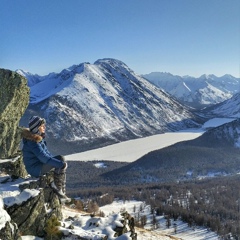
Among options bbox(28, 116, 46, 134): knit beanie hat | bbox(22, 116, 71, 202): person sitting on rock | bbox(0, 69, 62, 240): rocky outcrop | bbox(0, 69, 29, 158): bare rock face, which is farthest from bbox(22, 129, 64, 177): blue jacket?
bbox(0, 69, 29, 158): bare rock face

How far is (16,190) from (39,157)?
2.05m

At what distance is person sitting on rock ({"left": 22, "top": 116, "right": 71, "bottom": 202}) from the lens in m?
18.3

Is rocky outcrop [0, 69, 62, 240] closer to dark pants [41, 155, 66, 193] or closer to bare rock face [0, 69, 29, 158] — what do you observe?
bare rock face [0, 69, 29, 158]

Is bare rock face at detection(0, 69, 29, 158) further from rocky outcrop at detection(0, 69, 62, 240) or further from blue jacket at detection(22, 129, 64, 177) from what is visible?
blue jacket at detection(22, 129, 64, 177)

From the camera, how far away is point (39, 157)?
18219 millimetres

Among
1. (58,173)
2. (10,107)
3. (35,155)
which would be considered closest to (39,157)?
(35,155)

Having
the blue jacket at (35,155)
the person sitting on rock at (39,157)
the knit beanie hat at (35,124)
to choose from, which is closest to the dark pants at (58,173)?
the person sitting on rock at (39,157)

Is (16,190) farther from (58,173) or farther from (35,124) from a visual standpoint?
(35,124)

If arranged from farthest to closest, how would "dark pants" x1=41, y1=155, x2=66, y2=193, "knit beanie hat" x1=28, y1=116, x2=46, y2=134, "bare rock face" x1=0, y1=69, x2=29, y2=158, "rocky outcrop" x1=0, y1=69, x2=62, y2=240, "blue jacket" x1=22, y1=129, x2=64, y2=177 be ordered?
"bare rock face" x1=0, y1=69, x2=29, y2=158, "dark pants" x1=41, y1=155, x2=66, y2=193, "knit beanie hat" x1=28, y1=116, x2=46, y2=134, "blue jacket" x1=22, y1=129, x2=64, y2=177, "rocky outcrop" x1=0, y1=69, x2=62, y2=240

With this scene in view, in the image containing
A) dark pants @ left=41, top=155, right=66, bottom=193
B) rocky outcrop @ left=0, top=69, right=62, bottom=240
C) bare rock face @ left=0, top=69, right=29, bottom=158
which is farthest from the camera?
bare rock face @ left=0, top=69, right=29, bottom=158

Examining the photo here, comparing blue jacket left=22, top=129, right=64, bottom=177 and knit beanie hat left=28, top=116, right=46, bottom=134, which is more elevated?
knit beanie hat left=28, top=116, right=46, bottom=134

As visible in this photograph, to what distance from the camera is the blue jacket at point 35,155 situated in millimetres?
18203

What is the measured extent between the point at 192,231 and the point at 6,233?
145m

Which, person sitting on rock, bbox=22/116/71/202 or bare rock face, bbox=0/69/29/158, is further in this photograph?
bare rock face, bbox=0/69/29/158
